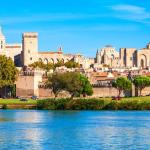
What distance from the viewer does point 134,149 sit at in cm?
4575

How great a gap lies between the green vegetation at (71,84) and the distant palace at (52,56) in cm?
4937

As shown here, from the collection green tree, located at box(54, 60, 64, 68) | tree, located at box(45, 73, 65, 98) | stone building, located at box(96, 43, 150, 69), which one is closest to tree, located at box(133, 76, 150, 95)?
tree, located at box(45, 73, 65, 98)

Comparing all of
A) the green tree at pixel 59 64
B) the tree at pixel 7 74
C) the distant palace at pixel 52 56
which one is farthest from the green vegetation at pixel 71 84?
the green tree at pixel 59 64

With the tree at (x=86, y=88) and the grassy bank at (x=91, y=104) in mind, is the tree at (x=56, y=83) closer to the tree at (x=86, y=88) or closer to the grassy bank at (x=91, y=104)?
the tree at (x=86, y=88)

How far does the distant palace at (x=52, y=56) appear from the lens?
166125 millimetres

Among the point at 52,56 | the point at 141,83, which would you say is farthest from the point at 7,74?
the point at 52,56

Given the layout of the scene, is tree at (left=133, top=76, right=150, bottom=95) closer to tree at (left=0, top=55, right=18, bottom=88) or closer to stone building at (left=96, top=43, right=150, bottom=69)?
tree at (left=0, top=55, right=18, bottom=88)

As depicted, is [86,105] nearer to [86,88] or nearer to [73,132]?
[86,88]

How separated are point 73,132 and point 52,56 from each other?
121782mm

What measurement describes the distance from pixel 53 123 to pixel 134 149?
818 inches

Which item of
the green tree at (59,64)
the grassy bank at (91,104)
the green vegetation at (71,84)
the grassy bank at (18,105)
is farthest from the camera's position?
the green tree at (59,64)

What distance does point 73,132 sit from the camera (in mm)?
56688

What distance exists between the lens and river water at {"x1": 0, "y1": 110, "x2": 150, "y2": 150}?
47.5 m

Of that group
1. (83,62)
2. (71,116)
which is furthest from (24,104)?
(83,62)
